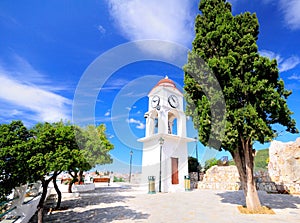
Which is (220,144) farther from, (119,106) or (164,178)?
(119,106)

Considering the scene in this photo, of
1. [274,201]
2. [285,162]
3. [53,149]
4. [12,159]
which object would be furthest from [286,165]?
[12,159]

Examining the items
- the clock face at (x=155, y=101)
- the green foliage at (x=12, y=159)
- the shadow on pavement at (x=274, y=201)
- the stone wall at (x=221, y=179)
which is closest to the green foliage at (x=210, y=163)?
the stone wall at (x=221, y=179)

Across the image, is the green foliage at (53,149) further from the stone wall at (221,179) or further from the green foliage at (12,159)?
the stone wall at (221,179)

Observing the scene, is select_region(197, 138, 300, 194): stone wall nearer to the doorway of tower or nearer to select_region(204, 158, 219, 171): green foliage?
the doorway of tower

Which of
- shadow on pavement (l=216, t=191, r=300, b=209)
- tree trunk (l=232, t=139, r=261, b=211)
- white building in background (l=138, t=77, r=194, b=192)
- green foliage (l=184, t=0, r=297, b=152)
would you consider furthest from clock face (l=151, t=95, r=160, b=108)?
tree trunk (l=232, t=139, r=261, b=211)

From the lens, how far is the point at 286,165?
517 inches

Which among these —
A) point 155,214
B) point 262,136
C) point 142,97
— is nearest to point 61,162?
point 155,214

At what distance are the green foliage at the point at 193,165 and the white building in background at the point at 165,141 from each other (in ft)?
12.6

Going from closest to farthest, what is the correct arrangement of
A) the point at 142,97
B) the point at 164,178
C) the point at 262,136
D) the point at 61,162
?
the point at 61,162 < the point at 262,136 < the point at 164,178 < the point at 142,97

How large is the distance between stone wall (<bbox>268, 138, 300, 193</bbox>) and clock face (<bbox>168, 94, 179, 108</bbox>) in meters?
8.56

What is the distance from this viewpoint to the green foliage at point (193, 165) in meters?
19.8

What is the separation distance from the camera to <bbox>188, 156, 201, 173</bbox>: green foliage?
1982 cm

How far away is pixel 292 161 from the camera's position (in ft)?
42.2

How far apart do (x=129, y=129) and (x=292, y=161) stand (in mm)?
12146
